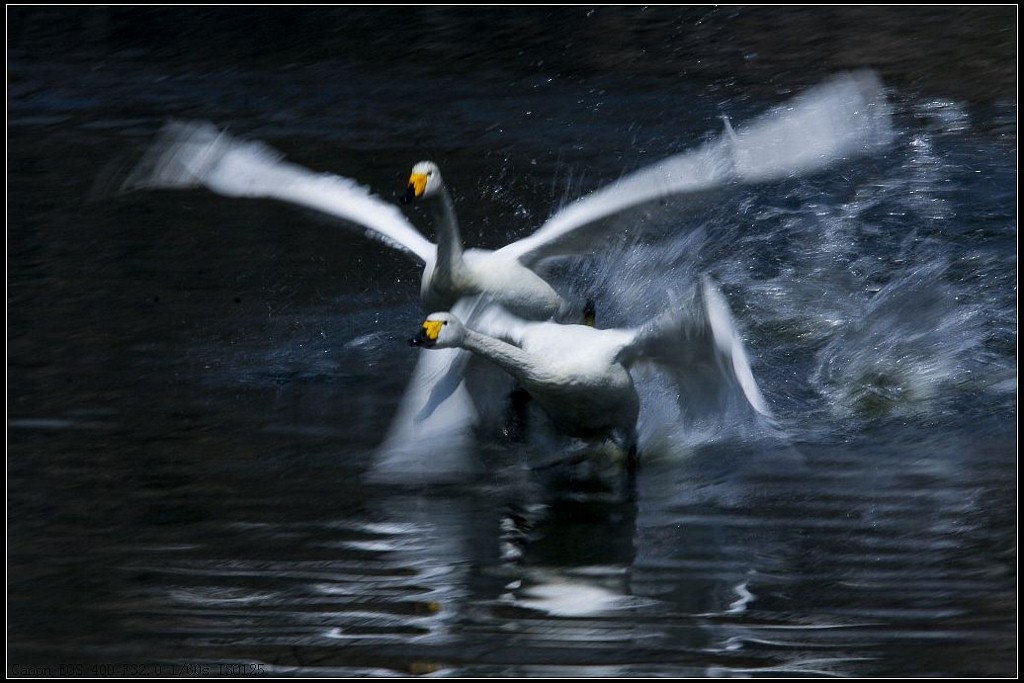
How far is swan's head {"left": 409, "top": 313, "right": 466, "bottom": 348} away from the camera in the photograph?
20.4 feet

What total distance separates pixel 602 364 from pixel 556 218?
134 centimetres

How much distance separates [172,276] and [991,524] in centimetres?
513

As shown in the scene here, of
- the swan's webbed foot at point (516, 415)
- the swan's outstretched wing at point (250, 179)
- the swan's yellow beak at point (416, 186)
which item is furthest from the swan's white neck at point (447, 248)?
the swan's webbed foot at point (516, 415)

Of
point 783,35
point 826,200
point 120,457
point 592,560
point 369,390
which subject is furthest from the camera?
point 783,35

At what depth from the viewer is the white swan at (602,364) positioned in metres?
6.17

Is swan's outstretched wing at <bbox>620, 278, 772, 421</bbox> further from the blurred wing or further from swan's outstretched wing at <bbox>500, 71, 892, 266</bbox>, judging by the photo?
swan's outstretched wing at <bbox>500, 71, 892, 266</bbox>

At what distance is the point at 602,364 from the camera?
20.7ft

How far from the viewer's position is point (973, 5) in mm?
14102

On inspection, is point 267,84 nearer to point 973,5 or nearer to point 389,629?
point 973,5

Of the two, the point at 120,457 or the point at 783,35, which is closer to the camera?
the point at 120,457

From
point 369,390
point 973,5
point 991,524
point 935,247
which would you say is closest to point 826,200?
point 935,247

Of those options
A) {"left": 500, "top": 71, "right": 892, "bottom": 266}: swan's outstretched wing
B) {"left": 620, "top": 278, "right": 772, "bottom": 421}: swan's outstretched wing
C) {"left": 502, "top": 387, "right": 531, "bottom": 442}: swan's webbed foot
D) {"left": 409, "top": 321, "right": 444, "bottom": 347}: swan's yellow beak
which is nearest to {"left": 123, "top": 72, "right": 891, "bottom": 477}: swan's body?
{"left": 500, "top": 71, "right": 892, "bottom": 266}: swan's outstretched wing

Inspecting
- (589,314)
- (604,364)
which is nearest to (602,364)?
(604,364)

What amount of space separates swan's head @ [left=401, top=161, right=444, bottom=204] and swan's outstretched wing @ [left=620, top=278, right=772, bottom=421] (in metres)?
1.39
